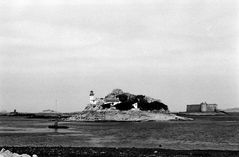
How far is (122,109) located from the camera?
167m

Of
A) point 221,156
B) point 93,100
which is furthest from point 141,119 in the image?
point 221,156

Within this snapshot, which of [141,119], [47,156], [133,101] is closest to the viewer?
[47,156]

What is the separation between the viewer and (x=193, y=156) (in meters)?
33.4

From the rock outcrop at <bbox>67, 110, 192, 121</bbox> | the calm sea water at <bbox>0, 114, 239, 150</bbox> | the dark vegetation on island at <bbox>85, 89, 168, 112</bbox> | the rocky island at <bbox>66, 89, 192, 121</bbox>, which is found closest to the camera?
the calm sea water at <bbox>0, 114, 239, 150</bbox>

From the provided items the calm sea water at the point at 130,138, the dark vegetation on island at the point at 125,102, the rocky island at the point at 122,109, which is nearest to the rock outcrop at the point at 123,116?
the rocky island at the point at 122,109

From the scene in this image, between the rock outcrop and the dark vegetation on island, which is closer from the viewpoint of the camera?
the rock outcrop

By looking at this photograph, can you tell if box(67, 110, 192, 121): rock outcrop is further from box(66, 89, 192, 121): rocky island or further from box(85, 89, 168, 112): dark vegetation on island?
box(85, 89, 168, 112): dark vegetation on island

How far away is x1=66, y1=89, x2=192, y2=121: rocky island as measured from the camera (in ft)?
535

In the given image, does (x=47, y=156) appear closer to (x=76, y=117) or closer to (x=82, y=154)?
(x=82, y=154)

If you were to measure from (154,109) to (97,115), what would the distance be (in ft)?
87.4

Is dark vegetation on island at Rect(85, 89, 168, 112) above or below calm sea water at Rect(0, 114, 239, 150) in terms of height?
above

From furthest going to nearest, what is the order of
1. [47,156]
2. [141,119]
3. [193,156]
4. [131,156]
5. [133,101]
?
[133,101], [141,119], [193,156], [131,156], [47,156]

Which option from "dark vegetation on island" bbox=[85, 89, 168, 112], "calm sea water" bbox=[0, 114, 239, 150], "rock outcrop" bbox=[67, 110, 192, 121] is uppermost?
"dark vegetation on island" bbox=[85, 89, 168, 112]

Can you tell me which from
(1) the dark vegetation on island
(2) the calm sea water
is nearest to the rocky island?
(1) the dark vegetation on island
